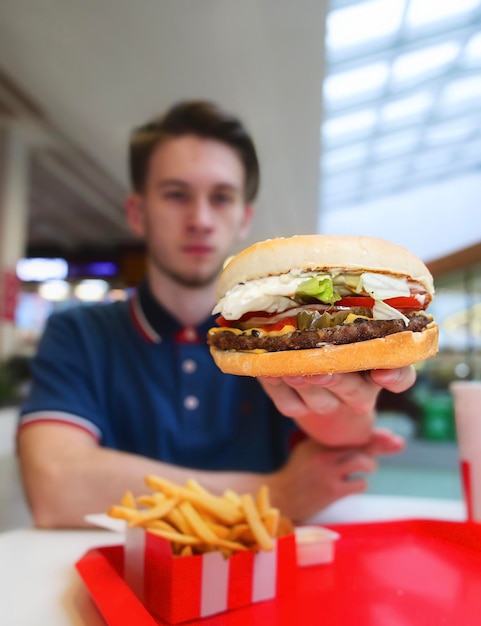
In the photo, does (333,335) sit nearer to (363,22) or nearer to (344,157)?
(363,22)

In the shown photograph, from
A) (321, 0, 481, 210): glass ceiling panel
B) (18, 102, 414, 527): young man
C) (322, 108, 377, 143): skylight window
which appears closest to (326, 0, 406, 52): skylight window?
(321, 0, 481, 210): glass ceiling panel

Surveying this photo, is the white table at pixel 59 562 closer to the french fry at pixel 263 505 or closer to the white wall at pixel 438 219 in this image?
the french fry at pixel 263 505

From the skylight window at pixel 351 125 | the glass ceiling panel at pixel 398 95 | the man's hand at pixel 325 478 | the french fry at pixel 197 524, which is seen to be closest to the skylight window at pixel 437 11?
the glass ceiling panel at pixel 398 95

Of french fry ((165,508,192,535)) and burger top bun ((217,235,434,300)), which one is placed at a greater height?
burger top bun ((217,235,434,300))

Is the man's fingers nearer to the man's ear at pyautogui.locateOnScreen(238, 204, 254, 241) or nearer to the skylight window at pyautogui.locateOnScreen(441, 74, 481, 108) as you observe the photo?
the man's ear at pyautogui.locateOnScreen(238, 204, 254, 241)

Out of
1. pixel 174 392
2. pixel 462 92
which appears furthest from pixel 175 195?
pixel 462 92
